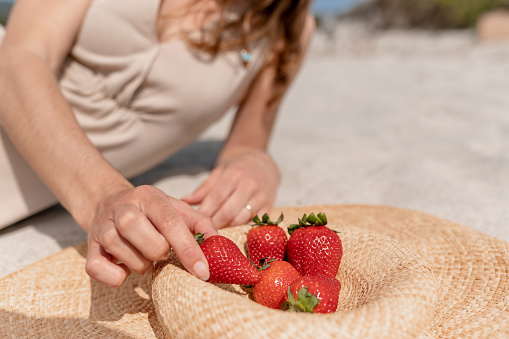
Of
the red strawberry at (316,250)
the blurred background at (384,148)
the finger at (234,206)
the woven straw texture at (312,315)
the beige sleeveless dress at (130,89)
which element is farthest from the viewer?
the blurred background at (384,148)

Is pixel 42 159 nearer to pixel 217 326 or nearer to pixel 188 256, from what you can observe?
pixel 188 256

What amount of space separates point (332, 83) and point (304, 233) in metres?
3.51

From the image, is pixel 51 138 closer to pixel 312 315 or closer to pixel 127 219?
pixel 127 219

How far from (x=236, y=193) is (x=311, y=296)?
19.9 inches

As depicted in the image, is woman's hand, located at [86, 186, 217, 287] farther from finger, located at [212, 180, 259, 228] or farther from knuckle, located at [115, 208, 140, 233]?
finger, located at [212, 180, 259, 228]

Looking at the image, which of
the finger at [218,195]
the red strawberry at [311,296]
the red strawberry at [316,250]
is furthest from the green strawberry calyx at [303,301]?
the finger at [218,195]

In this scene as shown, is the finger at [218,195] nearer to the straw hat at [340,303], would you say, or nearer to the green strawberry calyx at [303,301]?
the straw hat at [340,303]

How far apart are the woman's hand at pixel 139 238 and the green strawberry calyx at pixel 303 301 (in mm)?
135

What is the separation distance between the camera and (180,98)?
4.45 ft

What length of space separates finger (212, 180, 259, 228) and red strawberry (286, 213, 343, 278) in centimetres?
29

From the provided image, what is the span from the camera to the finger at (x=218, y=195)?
109cm

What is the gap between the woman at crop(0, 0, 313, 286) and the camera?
0.73 metres

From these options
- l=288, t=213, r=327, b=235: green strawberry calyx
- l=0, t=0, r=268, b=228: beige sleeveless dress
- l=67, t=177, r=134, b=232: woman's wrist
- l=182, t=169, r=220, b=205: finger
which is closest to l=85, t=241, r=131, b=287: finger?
l=67, t=177, r=134, b=232: woman's wrist

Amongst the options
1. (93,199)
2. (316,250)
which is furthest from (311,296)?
(93,199)
